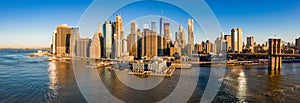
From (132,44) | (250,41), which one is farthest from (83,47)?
(250,41)

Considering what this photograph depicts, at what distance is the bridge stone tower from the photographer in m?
11.2

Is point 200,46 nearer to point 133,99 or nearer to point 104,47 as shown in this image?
point 104,47

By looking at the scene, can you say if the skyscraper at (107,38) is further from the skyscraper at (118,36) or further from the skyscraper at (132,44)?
the skyscraper at (132,44)

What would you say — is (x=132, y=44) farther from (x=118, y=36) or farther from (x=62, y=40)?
(x=62, y=40)

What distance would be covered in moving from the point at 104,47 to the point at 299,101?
20.8 metres

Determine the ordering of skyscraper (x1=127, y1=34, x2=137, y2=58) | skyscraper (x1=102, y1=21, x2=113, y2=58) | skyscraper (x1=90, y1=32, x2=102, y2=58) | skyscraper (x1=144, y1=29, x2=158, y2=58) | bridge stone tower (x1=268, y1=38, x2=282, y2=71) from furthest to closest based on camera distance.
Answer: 1. skyscraper (x1=102, y1=21, x2=113, y2=58)
2. skyscraper (x1=90, y1=32, x2=102, y2=58)
3. skyscraper (x1=127, y1=34, x2=137, y2=58)
4. skyscraper (x1=144, y1=29, x2=158, y2=58)
5. bridge stone tower (x1=268, y1=38, x2=282, y2=71)

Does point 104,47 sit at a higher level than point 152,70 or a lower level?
higher

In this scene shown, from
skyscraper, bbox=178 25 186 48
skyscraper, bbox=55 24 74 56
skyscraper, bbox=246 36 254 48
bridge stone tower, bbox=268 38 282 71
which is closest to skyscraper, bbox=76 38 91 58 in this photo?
skyscraper, bbox=55 24 74 56

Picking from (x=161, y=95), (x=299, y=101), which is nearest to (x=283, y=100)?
(x=299, y=101)

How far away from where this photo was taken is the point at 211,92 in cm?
532

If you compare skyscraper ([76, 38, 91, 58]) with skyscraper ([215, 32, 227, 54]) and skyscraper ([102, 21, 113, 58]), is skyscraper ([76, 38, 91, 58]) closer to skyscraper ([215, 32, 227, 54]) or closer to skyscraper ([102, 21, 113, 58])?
skyscraper ([102, 21, 113, 58])

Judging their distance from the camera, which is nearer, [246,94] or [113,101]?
[113,101]

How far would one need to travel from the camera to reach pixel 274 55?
11.7m

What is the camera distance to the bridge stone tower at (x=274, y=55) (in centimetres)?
1123
